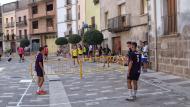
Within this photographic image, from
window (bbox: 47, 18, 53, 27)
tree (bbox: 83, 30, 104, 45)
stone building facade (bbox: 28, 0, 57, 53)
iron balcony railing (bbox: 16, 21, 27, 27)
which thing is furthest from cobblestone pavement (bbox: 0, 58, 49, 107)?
iron balcony railing (bbox: 16, 21, 27, 27)

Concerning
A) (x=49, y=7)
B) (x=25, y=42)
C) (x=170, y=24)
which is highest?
(x=49, y=7)

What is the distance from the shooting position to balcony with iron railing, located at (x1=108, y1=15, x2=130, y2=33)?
94.8 ft

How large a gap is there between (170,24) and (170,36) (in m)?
0.86

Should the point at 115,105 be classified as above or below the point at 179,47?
below

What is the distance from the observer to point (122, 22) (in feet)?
97.5

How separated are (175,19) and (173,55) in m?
1.58

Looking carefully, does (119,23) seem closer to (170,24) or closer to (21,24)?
(170,24)

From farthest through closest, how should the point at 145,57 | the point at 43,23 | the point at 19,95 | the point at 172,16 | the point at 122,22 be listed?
the point at 43,23, the point at 122,22, the point at 145,57, the point at 172,16, the point at 19,95

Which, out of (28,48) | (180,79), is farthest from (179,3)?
(28,48)

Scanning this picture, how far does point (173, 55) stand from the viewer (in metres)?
17.8

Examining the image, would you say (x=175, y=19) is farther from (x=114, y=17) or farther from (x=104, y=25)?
(x=104, y=25)

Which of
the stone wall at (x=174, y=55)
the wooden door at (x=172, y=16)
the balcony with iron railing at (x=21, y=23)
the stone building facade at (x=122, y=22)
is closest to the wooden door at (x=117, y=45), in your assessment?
the stone building facade at (x=122, y=22)

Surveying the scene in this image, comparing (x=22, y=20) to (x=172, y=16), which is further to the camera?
(x=22, y=20)

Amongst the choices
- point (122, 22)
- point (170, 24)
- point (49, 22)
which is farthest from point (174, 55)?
point (49, 22)
